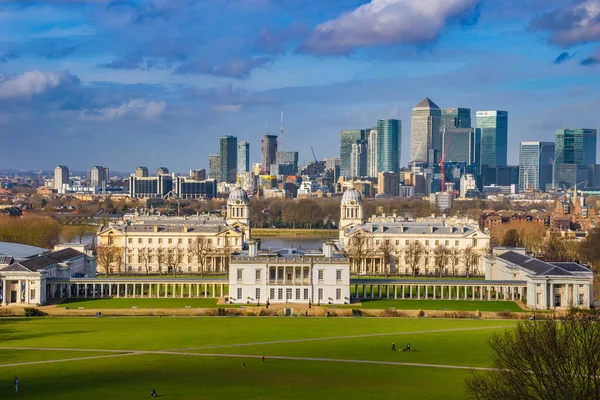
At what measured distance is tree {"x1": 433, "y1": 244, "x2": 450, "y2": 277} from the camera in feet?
320

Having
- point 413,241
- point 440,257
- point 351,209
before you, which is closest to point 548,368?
point 440,257

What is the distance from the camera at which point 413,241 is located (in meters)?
104

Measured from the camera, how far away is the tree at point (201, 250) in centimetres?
9625

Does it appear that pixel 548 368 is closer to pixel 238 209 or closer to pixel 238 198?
pixel 238 209

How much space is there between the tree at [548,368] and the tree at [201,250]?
61.5 m

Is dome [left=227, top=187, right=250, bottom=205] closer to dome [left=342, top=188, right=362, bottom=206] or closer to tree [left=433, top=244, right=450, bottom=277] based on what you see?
dome [left=342, top=188, right=362, bottom=206]

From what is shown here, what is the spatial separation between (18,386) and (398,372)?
56.0ft

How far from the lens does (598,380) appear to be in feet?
105

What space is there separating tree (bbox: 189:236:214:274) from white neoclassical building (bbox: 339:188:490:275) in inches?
Answer: 573

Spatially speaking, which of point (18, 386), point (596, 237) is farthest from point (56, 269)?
point (596, 237)

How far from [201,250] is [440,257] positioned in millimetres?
23793

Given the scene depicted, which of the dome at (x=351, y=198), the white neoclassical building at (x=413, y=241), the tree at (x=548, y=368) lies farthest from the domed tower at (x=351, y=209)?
the tree at (x=548, y=368)

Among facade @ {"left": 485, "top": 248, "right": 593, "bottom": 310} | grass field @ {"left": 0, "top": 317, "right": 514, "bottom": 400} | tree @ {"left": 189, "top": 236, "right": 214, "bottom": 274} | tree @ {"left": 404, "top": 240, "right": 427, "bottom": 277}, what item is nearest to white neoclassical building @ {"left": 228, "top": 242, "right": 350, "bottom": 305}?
grass field @ {"left": 0, "top": 317, "right": 514, "bottom": 400}

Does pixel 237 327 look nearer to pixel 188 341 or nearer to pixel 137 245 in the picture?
pixel 188 341
